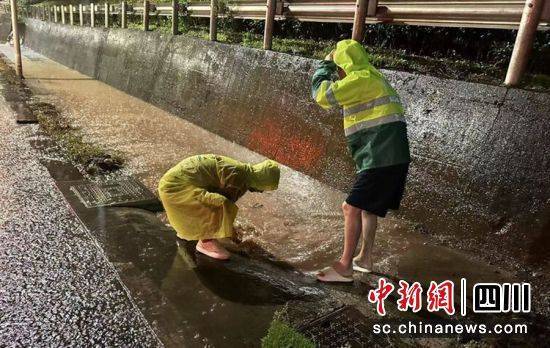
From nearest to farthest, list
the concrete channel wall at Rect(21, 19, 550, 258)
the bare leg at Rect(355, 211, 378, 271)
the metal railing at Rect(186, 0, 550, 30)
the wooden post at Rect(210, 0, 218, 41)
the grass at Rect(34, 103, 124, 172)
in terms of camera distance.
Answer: the bare leg at Rect(355, 211, 378, 271) < the concrete channel wall at Rect(21, 19, 550, 258) < the metal railing at Rect(186, 0, 550, 30) < the grass at Rect(34, 103, 124, 172) < the wooden post at Rect(210, 0, 218, 41)

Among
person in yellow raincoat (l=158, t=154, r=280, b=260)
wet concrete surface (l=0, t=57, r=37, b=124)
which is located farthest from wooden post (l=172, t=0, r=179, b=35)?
person in yellow raincoat (l=158, t=154, r=280, b=260)

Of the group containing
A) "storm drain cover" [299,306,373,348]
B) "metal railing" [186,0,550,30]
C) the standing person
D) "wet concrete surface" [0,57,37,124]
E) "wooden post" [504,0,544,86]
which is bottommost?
"storm drain cover" [299,306,373,348]

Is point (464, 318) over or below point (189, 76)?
below

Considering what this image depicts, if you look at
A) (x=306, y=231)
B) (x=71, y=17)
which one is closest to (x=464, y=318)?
(x=306, y=231)

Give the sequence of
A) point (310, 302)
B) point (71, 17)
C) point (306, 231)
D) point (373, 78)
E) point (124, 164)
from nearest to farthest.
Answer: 1. point (310, 302)
2. point (373, 78)
3. point (306, 231)
4. point (124, 164)
5. point (71, 17)

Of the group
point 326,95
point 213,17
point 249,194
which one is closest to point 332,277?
point 326,95

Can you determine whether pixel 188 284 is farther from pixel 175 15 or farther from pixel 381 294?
pixel 175 15

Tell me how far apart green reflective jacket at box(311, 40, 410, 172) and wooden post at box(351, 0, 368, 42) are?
2216 millimetres

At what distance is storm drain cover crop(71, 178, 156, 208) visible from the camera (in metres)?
4.38

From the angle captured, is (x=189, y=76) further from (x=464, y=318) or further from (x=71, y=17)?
(x=71, y=17)

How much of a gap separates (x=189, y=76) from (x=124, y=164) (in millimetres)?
3149

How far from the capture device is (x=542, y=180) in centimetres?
357

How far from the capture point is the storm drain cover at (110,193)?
438 centimetres

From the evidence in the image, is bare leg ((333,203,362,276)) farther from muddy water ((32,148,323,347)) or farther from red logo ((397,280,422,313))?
red logo ((397,280,422,313))
